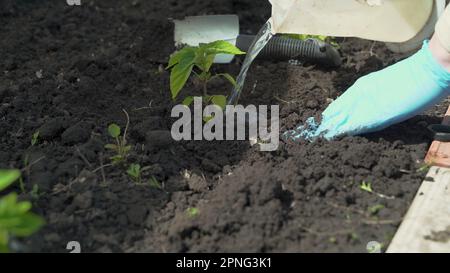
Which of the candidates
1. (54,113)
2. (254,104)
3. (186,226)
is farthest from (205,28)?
(186,226)

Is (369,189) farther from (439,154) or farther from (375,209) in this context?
(439,154)

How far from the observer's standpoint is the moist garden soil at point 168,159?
1663mm

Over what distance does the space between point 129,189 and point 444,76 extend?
999 millimetres

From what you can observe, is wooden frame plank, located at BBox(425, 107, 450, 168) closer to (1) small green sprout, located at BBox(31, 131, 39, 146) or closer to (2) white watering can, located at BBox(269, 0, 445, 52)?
(2) white watering can, located at BBox(269, 0, 445, 52)

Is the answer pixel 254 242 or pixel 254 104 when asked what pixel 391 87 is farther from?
pixel 254 242

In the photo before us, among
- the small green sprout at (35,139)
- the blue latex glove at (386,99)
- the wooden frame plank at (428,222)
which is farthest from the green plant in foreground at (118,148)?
the wooden frame plank at (428,222)

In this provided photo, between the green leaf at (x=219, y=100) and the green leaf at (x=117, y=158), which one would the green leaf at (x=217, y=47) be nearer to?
the green leaf at (x=219, y=100)

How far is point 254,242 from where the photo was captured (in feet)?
5.24

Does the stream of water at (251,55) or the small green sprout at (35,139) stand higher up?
the stream of water at (251,55)

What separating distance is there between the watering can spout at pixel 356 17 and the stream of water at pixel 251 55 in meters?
0.12

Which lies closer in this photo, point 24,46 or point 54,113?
point 54,113

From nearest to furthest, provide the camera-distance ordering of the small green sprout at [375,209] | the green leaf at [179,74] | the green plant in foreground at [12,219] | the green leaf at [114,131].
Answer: the green plant in foreground at [12,219] → the small green sprout at [375,209] → the green leaf at [114,131] → the green leaf at [179,74]
